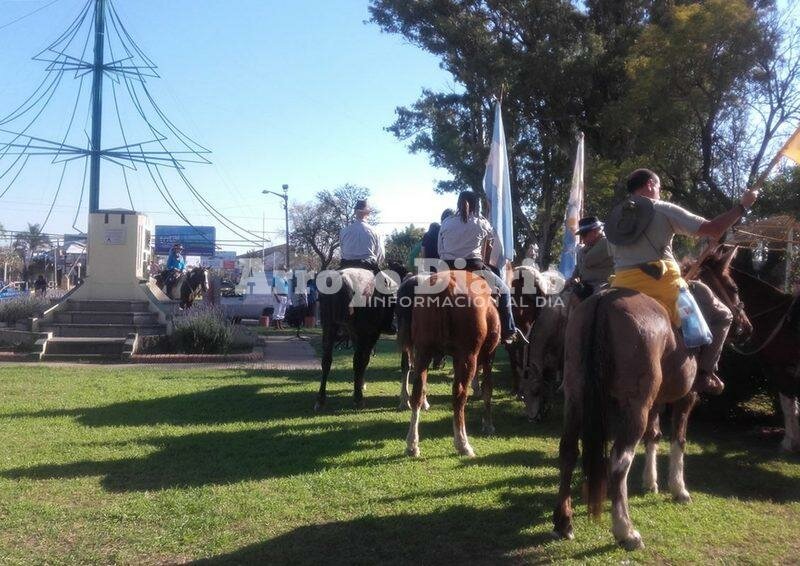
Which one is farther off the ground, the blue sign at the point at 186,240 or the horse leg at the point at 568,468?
the blue sign at the point at 186,240

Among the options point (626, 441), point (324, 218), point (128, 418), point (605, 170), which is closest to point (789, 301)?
point (626, 441)

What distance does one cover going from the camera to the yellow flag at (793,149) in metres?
5.62

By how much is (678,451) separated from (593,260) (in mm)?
2384

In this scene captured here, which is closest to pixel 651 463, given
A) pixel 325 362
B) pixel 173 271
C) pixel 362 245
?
pixel 325 362

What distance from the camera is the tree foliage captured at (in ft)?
53.2

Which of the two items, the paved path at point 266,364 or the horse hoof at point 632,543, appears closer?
the horse hoof at point 632,543

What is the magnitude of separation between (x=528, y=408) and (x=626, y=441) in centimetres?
408

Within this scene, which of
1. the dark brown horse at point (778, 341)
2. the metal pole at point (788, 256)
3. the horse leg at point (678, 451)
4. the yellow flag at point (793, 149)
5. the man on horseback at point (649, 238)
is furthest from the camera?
the metal pole at point (788, 256)

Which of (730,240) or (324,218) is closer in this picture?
(730,240)

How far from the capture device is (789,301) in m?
7.88

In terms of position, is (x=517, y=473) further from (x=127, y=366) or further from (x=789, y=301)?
(x=127, y=366)

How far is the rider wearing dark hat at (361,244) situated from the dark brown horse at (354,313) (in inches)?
18.5

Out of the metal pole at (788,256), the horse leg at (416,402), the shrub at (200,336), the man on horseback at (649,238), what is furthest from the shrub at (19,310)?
the metal pole at (788,256)

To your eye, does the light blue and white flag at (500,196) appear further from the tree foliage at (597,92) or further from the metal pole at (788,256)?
the tree foliage at (597,92)
